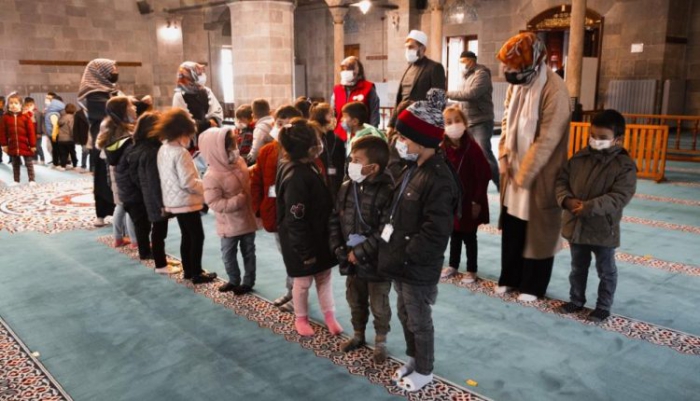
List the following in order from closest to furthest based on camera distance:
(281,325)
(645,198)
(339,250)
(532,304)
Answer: (339,250)
(281,325)
(532,304)
(645,198)

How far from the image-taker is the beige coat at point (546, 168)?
10.1 feet

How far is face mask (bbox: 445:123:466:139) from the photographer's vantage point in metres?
3.47

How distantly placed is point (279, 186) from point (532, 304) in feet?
5.47

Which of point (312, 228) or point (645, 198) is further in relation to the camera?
point (645, 198)

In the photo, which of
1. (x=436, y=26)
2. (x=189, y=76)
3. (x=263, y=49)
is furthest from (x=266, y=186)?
(x=436, y=26)

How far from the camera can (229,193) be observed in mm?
3479

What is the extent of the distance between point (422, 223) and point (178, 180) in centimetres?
198

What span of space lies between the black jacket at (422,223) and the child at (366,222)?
11 centimetres

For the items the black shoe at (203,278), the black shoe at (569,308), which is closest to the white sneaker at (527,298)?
the black shoe at (569,308)

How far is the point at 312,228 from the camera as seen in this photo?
2781 mm

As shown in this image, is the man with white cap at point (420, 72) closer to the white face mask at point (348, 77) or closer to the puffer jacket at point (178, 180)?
the white face mask at point (348, 77)

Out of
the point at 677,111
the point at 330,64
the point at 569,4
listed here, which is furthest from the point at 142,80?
the point at 677,111

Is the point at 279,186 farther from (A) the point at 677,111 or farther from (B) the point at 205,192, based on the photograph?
(A) the point at 677,111

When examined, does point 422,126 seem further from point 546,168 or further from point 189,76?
point 189,76
